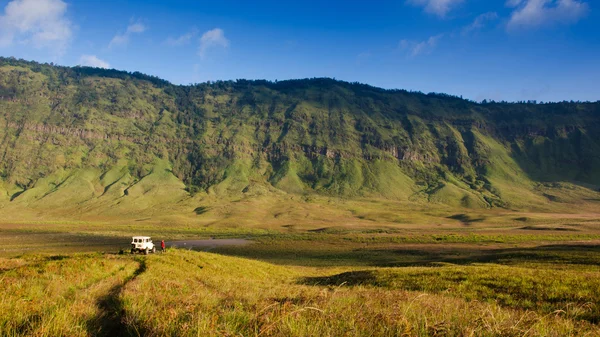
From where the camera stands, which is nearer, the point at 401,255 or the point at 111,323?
the point at 111,323

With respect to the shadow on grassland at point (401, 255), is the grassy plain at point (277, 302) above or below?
above

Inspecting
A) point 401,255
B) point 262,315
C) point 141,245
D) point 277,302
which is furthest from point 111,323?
point 401,255

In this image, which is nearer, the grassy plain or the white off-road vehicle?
the grassy plain

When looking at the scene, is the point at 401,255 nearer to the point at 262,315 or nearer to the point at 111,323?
the point at 111,323

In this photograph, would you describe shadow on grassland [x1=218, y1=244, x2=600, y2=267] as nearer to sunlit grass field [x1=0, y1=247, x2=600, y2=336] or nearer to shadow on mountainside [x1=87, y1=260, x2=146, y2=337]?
sunlit grass field [x1=0, y1=247, x2=600, y2=336]

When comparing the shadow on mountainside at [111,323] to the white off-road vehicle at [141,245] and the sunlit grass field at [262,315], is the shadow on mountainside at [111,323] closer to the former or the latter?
the sunlit grass field at [262,315]

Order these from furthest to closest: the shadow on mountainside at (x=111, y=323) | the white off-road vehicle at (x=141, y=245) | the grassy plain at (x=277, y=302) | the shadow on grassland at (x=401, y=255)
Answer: the shadow on grassland at (x=401, y=255)
the white off-road vehicle at (x=141, y=245)
the shadow on mountainside at (x=111, y=323)
the grassy plain at (x=277, y=302)

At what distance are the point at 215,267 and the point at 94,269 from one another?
33.5 feet

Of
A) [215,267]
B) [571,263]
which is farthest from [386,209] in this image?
[215,267]

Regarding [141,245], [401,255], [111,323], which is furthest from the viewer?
[401,255]

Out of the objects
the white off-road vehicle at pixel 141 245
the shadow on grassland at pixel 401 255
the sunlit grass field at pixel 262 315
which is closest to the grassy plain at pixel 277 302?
the sunlit grass field at pixel 262 315

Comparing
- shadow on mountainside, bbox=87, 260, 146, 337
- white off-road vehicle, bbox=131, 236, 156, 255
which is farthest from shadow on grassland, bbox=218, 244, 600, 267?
shadow on mountainside, bbox=87, 260, 146, 337

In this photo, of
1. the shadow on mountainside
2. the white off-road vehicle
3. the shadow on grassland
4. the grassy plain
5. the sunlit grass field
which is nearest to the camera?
→ the sunlit grass field

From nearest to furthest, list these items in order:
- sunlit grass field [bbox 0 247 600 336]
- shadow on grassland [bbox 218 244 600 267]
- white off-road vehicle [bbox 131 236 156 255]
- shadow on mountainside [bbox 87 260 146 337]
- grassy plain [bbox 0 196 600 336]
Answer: sunlit grass field [bbox 0 247 600 336] < grassy plain [bbox 0 196 600 336] < shadow on mountainside [bbox 87 260 146 337] < white off-road vehicle [bbox 131 236 156 255] < shadow on grassland [bbox 218 244 600 267]
